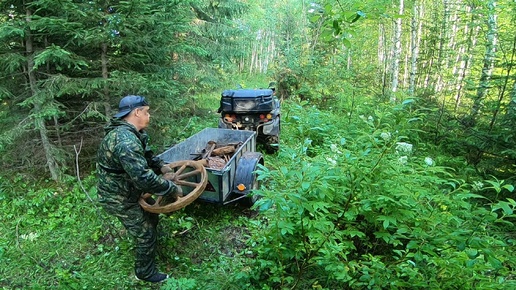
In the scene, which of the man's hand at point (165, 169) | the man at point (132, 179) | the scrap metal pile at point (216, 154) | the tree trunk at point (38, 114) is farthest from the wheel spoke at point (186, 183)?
the tree trunk at point (38, 114)

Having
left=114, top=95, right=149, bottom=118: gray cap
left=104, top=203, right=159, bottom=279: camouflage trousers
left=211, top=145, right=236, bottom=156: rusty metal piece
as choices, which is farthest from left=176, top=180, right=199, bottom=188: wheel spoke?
left=211, top=145, right=236, bottom=156: rusty metal piece

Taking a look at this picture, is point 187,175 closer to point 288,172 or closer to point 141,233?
point 141,233

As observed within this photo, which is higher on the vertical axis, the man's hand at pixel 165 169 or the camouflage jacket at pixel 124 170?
the camouflage jacket at pixel 124 170

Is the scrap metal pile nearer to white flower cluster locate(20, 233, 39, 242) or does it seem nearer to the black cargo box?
the black cargo box

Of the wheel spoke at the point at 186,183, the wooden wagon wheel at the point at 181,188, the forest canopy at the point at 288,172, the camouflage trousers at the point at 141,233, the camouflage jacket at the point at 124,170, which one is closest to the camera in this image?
the forest canopy at the point at 288,172

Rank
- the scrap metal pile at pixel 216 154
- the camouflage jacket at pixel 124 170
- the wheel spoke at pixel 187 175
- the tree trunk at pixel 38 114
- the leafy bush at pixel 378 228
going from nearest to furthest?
the leafy bush at pixel 378 228, the camouflage jacket at pixel 124 170, the wheel spoke at pixel 187 175, the scrap metal pile at pixel 216 154, the tree trunk at pixel 38 114

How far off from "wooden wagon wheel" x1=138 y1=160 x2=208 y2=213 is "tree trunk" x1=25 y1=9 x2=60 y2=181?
9.91 feet

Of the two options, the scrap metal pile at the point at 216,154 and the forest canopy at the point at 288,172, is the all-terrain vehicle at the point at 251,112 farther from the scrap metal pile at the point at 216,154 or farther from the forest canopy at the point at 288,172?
the scrap metal pile at the point at 216,154

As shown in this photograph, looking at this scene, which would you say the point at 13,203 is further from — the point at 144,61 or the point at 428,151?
the point at 428,151

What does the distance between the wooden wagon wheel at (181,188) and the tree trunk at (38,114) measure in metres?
3.02

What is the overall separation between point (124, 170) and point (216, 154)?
7.42 ft

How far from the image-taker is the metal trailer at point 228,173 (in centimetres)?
410

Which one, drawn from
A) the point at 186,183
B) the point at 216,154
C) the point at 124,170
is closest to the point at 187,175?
the point at 186,183

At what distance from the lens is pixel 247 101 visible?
7031mm
